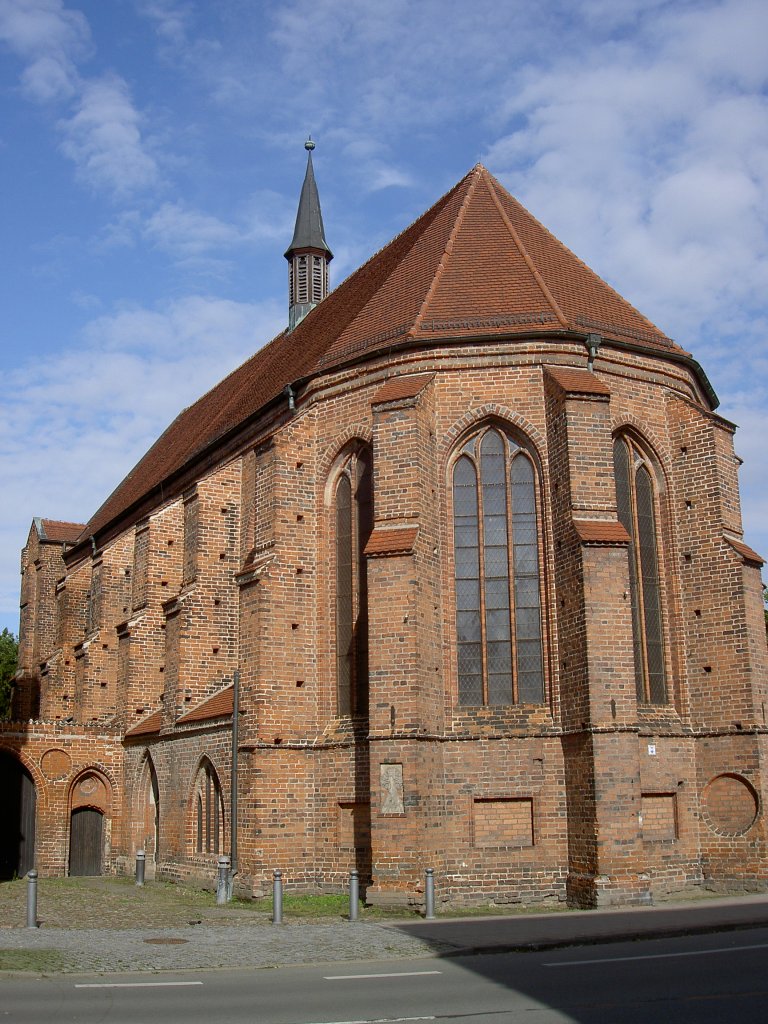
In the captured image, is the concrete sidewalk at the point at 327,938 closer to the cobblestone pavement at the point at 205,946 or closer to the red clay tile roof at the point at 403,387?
the cobblestone pavement at the point at 205,946

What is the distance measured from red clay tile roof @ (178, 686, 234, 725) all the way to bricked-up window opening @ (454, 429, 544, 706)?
4575 millimetres

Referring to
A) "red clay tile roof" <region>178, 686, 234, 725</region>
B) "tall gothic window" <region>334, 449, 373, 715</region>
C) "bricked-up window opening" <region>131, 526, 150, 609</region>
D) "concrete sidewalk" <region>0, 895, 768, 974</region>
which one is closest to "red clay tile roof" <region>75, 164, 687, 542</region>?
"bricked-up window opening" <region>131, 526, 150, 609</region>

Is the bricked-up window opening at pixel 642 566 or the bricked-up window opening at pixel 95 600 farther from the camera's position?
the bricked-up window opening at pixel 95 600

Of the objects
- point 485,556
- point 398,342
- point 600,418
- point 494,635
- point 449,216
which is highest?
point 449,216

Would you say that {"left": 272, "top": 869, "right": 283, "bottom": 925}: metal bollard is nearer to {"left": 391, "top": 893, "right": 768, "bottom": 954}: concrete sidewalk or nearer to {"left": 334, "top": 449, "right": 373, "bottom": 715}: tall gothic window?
{"left": 391, "top": 893, "right": 768, "bottom": 954}: concrete sidewalk

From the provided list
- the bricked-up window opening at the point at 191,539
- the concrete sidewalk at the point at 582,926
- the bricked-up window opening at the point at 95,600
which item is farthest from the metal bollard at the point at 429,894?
the bricked-up window opening at the point at 95,600

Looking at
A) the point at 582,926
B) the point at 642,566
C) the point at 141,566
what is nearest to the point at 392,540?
the point at 642,566

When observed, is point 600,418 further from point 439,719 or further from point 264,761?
point 264,761

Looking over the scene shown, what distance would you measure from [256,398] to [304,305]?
9931 millimetres

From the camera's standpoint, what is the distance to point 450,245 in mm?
20625

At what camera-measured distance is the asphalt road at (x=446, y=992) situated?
324 inches

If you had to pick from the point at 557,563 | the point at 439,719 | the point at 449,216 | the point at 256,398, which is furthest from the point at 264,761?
the point at 449,216

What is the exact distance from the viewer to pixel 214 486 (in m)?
22.7

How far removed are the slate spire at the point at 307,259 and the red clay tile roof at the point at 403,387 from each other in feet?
48.6
